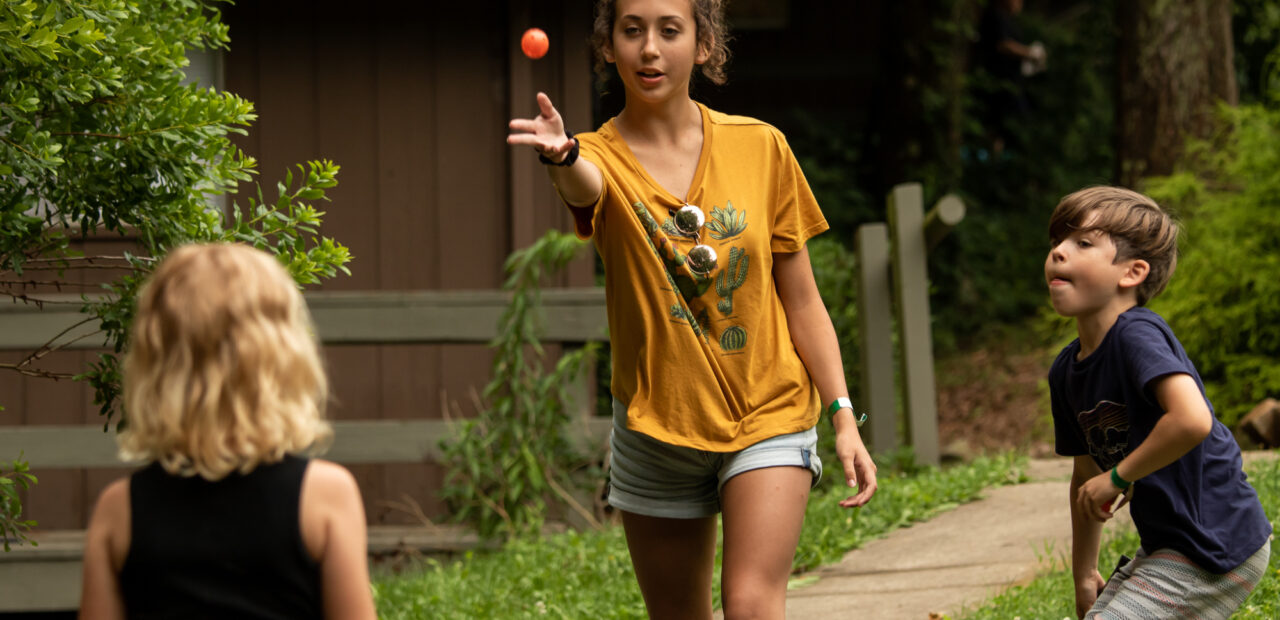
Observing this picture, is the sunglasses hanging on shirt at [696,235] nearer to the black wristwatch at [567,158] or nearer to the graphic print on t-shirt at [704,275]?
the graphic print on t-shirt at [704,275]

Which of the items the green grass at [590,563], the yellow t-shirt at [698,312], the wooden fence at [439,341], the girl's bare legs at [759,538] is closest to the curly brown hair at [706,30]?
the yellow t-shirt at [698,312]

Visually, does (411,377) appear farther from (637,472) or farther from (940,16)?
(940,16)

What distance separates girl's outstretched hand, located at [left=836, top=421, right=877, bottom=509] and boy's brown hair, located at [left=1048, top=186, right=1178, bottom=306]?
0.66m

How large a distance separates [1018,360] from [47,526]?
806 centimetres

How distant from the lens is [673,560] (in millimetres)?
2904

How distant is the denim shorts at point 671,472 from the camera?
2.81 m

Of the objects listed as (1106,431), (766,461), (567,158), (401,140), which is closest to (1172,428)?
(1106,431)

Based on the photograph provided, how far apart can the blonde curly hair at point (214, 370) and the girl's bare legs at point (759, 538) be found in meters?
1.07

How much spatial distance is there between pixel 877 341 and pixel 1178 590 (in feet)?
13.9

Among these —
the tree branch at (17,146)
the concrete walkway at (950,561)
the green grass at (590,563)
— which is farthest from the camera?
the green grass at (590,563)

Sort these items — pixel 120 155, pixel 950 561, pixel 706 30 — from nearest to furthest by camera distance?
pixel 706 30
pixel 120 155
pixel 950 561

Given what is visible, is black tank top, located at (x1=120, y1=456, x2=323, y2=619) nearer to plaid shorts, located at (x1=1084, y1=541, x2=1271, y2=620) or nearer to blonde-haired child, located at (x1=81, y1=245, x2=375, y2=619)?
blonde-haired child, located at (x1=81, y1=245, x2=375, y2=619)

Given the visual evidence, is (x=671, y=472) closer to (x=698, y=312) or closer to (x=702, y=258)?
(x=698, y=312)

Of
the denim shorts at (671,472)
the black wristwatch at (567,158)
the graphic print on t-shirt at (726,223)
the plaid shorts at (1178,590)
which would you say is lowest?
the plaid shorts at (1178,590)
